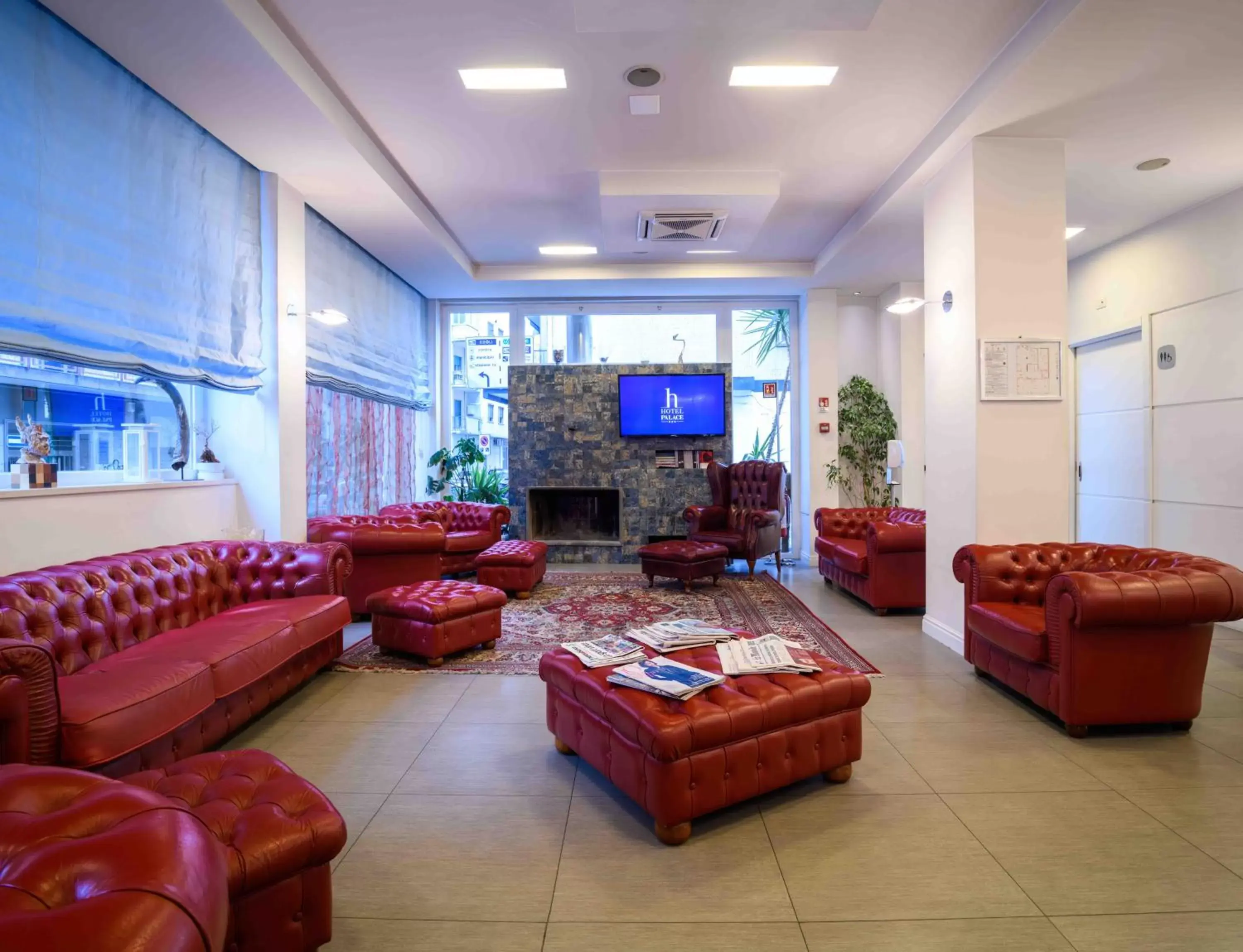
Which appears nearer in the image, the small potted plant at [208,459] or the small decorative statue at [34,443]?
the small decorative statue at [34,443]

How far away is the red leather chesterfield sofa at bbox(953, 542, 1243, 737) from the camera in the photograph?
2.80 meters

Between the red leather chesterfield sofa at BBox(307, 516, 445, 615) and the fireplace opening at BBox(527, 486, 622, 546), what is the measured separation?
3.13 m

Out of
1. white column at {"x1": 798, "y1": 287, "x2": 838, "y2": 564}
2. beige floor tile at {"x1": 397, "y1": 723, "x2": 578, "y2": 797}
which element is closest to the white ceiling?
white column at {"x1": 798, "y1": 287, "x2": 838, "y2": 564}

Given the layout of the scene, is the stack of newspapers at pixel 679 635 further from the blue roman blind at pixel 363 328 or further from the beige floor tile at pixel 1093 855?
the blue roman blind at pixel 363 328

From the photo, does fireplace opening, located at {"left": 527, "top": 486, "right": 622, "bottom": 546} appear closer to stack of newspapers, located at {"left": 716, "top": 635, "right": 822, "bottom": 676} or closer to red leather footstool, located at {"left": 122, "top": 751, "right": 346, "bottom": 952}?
stack of newspapers, located at {"left": 716, "top": 635, "right": 822, "bottom": 676}

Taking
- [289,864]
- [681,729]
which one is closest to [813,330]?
[681,729]

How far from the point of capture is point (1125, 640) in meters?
2.90

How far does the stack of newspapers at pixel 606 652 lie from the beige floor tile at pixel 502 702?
0.49m

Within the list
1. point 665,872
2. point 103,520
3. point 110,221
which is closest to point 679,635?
point 665,872

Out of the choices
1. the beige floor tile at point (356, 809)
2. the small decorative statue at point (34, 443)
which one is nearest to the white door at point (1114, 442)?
the beige floor tile at point (356, 809)

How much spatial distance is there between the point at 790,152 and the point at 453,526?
15.4 feet

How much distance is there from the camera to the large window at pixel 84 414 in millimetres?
3168

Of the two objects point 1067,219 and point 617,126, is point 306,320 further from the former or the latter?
point 1067,219

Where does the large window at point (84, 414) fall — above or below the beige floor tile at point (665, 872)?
above
